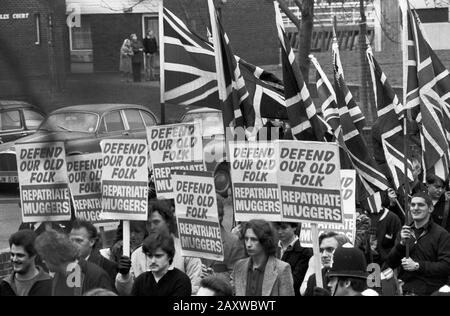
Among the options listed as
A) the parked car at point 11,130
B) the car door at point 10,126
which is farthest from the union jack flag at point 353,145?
the car door at point 10,126

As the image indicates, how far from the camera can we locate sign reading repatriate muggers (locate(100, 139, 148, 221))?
388 inches

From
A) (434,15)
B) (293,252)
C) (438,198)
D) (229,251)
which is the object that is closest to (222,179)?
(438,198)

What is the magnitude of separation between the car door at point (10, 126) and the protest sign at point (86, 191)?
34.6 feet

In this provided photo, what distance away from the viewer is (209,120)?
21.1m

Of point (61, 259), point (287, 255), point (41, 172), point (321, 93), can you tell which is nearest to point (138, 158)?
point (41, 172)

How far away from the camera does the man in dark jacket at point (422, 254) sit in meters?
9.34

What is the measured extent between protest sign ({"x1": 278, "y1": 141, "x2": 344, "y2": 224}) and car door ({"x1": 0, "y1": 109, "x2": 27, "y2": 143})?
12.4 meters

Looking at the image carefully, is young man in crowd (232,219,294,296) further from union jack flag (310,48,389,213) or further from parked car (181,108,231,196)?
parked car (181,108,231,196)

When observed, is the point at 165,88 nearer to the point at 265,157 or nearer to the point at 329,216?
the point at 265,157

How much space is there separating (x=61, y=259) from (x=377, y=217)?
12.9ft

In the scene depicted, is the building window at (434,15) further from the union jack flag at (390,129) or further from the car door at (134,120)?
the union jack flag at (390,129)

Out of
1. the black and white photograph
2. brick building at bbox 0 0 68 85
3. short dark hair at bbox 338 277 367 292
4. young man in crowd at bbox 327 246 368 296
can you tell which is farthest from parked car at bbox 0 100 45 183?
short dark hair at bbox 338 277 367 292

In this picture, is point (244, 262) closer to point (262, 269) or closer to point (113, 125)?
point (262, 269)

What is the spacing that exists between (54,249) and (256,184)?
2405 millimetres
